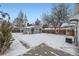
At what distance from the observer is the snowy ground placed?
2.82m

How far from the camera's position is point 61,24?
284 cm

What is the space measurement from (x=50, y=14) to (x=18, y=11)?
40 cm

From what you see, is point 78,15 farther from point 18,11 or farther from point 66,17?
point 18,11

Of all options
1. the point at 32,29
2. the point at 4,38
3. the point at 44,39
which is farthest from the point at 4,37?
the point at 44,39

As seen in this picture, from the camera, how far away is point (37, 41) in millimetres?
2834

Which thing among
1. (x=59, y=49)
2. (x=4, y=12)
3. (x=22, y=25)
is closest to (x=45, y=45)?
(x=59, y=49)

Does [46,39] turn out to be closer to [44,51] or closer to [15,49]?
[44,51]

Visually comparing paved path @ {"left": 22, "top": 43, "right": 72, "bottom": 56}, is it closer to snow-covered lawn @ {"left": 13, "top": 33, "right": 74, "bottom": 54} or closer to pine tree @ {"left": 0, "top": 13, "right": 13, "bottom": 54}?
snow-covered lawn @ {"left": 13, "top": 33, "right": 74, "bottom": 54}

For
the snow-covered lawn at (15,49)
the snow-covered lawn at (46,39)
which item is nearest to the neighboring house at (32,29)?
the snow-covered lawn at (46,39)

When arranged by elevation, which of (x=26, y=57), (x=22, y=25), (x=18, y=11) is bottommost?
(x=26, y=57)

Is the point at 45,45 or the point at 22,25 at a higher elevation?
the point at 22,25

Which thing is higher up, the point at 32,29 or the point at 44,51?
the point at 32,29

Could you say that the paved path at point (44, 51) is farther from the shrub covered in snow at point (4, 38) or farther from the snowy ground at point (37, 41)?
the shrub covered in snow at point (4, 38)

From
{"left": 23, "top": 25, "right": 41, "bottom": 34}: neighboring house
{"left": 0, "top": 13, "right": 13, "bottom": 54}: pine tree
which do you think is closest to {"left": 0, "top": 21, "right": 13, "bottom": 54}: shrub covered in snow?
{"left": 0, "top": 13, "right": 13, "bottom": 54}: pine tree
